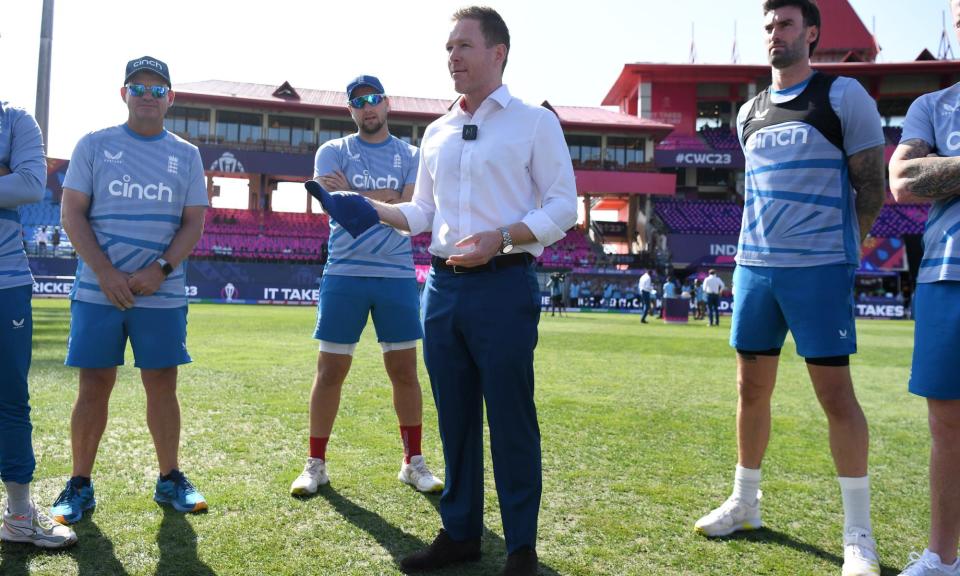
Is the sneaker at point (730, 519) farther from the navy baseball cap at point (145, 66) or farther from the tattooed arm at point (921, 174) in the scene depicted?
the navy baseball cap at point (145, 66)

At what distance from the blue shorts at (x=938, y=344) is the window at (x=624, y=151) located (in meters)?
46.7

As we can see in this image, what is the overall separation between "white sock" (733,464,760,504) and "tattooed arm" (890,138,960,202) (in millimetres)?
1496

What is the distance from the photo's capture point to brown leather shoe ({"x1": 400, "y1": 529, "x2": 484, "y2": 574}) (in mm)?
2918

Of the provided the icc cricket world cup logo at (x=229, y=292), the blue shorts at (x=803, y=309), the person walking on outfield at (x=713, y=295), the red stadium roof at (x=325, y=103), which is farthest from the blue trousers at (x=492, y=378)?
the red stadium roof at (x=325, y=103)

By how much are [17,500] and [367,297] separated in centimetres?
200

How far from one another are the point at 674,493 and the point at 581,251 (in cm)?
4049

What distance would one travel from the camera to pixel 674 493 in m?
4.00

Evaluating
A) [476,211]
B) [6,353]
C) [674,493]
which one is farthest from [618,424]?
[6,353]

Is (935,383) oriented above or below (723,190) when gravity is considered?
below

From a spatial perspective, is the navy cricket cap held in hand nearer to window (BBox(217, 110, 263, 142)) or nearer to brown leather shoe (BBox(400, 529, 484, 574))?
brown leather shoe (BBox(400, 529, 484, 574))

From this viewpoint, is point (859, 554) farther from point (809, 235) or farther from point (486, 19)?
point (486, 19)

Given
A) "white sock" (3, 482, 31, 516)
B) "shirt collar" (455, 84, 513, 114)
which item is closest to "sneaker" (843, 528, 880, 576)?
"shirt collar" (455, 84, 513, 114)

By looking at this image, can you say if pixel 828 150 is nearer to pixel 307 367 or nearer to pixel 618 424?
pixel 618 424

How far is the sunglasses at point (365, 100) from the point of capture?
431 cm
